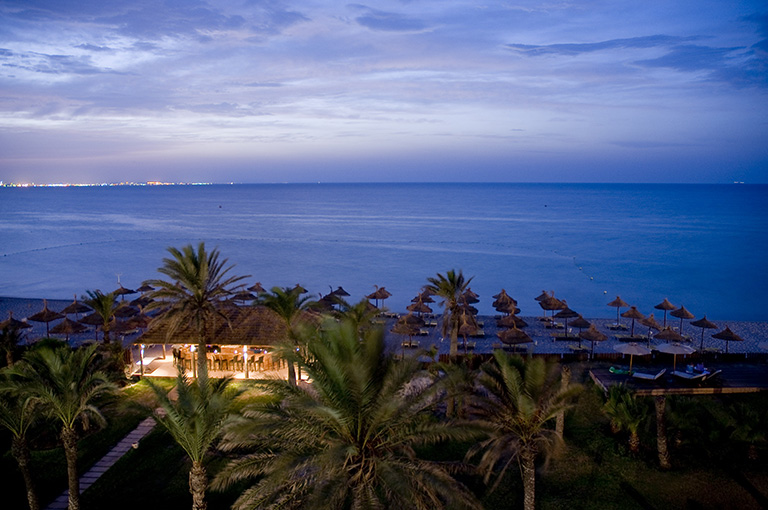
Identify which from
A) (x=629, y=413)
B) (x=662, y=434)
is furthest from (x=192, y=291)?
(x=662, y=434)

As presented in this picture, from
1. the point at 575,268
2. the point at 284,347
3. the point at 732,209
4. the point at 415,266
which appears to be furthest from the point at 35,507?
the point at 732,209

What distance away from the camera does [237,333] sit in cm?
2150

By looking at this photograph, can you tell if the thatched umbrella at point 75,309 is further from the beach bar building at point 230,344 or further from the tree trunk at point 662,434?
the tree trunk at point 662,434

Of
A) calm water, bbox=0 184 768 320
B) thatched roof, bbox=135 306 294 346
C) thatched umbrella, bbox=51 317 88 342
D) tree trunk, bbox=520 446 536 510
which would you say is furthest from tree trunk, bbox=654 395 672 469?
calm water, bbox=0 184 768 320

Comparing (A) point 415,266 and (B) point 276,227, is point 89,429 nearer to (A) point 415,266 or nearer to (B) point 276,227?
(A) point 415,266

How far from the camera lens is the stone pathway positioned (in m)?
13.6

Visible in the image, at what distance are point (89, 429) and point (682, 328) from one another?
102ft

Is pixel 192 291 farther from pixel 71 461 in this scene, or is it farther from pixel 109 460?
pixel 71 461

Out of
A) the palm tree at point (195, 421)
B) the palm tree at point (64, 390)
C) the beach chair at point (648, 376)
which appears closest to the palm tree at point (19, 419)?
the palm tree at point (64, 390)

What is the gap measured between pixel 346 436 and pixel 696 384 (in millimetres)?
16353

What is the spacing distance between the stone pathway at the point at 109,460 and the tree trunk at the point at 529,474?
37.6ft

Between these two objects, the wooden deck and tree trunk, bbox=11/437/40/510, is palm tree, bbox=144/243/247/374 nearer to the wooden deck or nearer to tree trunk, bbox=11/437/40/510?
tree trunk, bbox=11/437/40/510

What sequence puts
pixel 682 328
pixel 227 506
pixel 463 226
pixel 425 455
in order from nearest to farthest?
pixel 227 506 < pixel 425 455 < pixel 682 328 < pixel 463 226

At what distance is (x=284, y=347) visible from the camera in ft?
38.4
